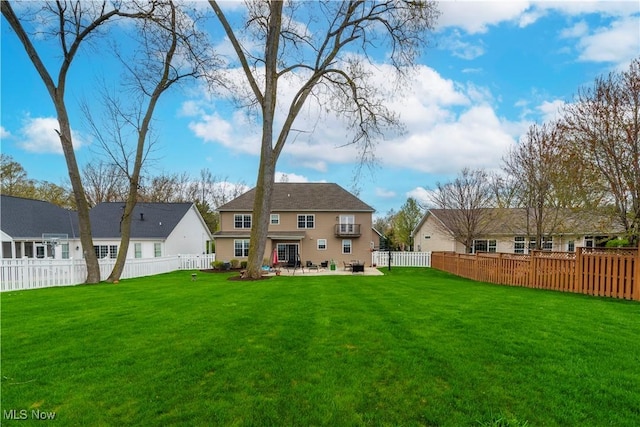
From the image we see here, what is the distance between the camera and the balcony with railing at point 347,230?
2587 cm

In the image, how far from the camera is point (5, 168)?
1303 inches

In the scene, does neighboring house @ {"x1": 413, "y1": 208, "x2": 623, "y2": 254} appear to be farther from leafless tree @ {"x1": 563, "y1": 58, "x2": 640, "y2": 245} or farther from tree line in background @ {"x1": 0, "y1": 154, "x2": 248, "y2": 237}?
tree line in background @ {"x1": 0, "y1": 154, "x2": 248, "y2": 237}

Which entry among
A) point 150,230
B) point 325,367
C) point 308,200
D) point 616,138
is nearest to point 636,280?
point 616,138

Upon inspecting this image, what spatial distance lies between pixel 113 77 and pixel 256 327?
48.7ft

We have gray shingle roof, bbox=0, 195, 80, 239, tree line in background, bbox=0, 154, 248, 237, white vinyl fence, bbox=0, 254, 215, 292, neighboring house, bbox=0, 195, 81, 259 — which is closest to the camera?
Result: white vinyl fence, bbox=0, 254, 215, 292

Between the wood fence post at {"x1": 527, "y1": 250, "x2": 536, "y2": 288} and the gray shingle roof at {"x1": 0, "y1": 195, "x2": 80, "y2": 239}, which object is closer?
the wood fence post at {"x1": 527, "y1": 250, "x2": 536, "y2": 288}

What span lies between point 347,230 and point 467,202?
9269mm

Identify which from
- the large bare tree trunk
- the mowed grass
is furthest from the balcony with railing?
the mowed grass

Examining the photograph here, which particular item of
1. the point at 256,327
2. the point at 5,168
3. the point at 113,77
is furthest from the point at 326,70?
the point at 5,168

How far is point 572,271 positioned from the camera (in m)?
11.1

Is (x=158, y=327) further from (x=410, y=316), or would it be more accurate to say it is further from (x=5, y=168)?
(x=5, y=168)

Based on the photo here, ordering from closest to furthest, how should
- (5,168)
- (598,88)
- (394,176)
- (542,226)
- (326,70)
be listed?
(598,88), (326,70), (542,226), (394,176), (5,168)

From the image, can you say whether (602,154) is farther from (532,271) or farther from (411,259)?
(411,259)

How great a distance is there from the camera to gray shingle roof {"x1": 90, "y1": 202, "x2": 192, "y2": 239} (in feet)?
82.7
